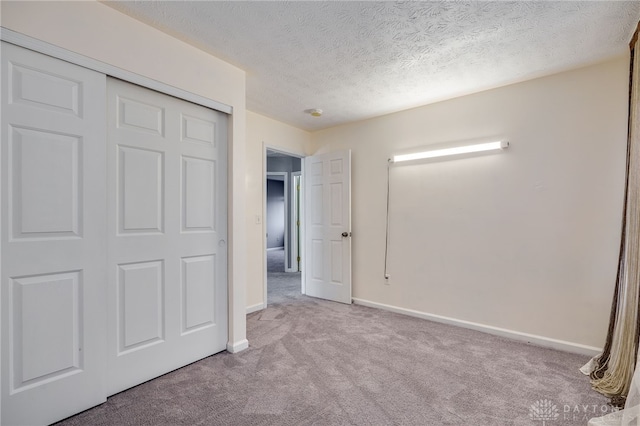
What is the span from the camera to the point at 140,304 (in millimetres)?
2076

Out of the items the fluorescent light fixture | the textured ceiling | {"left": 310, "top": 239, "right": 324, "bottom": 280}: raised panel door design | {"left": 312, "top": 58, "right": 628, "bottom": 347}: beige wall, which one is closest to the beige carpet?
{"left": 312, "top": 58, "right": 628, "bottom": 347}: beige wall

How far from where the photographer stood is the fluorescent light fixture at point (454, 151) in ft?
9.75

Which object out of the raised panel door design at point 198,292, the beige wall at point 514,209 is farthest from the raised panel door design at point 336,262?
the raised panel door design at point 198,292

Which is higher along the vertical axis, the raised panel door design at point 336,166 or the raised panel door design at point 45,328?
the raised panel door design at point 336,166

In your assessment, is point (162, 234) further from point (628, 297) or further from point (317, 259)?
point (628, 297)

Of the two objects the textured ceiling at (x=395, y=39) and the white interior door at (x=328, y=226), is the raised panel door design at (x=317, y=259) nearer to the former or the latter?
the white interior door at (x=328, y=226)

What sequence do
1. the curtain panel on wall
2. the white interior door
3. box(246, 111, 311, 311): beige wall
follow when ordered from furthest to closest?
the white interior door < box(246, 111, 311, 311): beige wall < the curtain panel on wall

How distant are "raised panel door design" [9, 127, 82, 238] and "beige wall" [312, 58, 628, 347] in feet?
10.1

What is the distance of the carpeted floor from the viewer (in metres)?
1.76

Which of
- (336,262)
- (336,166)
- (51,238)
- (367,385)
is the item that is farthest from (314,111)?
(367,385)

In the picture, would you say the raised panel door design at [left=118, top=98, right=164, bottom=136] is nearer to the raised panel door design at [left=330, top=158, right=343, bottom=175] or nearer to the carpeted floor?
the carpeted floor

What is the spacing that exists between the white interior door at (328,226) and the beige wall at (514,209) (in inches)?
13.5

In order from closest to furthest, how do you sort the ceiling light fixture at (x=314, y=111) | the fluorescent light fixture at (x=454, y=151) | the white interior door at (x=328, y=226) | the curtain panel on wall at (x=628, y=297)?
the curtain panel on wall at (x=628, y=297) < the fluorescent light fixture at (x=454, y=151) < the ceiling light fixture at (x=314, y=111) < the white interior door at (x=328, y=226)

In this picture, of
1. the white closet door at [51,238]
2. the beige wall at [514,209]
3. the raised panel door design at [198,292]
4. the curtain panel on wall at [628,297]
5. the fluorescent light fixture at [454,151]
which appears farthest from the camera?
the fluorescent light fixture at [454,151]
